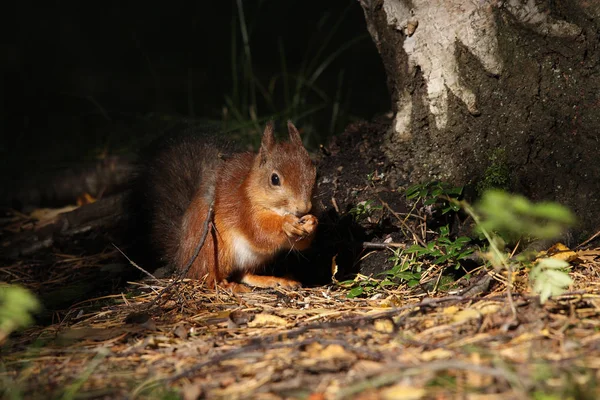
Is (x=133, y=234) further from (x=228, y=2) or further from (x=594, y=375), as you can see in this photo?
(x=228, y=2)

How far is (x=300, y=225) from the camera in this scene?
8.02 feet

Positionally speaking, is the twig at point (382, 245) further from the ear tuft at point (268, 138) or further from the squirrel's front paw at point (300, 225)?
the ear tuft at point (268, 138)

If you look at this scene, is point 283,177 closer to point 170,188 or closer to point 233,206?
point 233,206

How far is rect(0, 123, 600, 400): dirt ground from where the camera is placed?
149 centimetres

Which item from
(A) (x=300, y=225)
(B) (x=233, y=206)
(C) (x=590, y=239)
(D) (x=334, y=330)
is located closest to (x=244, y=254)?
(B) (x=233, y=206)

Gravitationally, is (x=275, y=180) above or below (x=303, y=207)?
above

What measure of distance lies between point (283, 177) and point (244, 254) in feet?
1.51

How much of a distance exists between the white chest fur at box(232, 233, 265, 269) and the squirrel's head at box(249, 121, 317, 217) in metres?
0.19

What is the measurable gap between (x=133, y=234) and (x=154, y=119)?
1.83 metres

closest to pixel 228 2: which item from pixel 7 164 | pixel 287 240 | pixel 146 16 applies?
pixel 146 16

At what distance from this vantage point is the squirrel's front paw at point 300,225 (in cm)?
243

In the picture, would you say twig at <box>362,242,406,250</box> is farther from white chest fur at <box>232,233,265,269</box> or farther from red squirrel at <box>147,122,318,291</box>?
white chest fur at <box>232,233,265,269</box>

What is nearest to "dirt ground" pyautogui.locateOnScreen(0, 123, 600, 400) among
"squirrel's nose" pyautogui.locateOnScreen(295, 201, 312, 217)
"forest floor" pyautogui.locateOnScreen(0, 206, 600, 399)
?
"forest floor" pyautogui.locateOnScreen(0, 206, 600, 399)

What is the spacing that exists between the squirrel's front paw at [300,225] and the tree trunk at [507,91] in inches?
22.2
